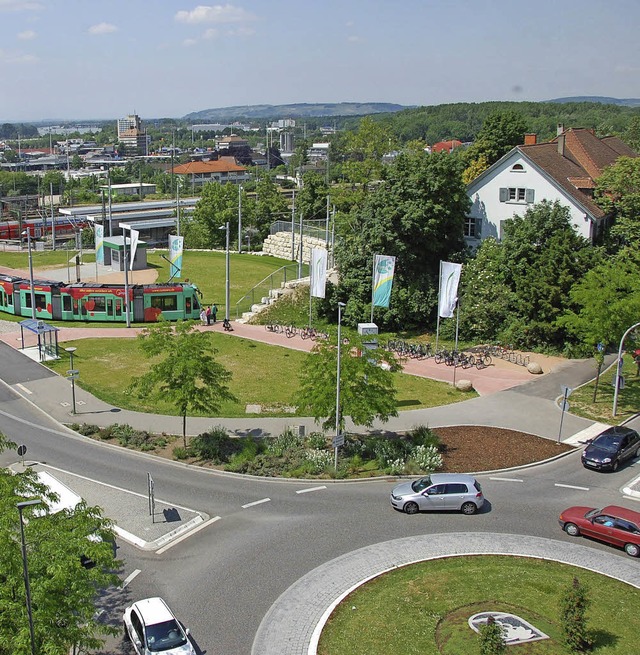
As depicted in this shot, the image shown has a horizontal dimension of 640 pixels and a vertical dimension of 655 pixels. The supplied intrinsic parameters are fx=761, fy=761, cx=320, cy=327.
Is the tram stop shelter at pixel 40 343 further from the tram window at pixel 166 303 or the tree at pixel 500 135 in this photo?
the tree at pixel 500 135

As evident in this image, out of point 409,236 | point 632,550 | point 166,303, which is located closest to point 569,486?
point 632,550

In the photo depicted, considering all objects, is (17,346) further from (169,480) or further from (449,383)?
(449,383)

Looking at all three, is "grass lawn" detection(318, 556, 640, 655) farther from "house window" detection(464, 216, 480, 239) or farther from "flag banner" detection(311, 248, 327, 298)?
"house window" detection(464, 216, 480, 239)

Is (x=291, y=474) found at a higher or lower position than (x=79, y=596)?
lower

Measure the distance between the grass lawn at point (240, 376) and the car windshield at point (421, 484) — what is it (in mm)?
8933

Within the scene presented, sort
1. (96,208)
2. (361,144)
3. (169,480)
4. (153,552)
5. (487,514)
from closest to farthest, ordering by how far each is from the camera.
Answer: (153,552), (487,514), (169,480), (361,144), (96,208)

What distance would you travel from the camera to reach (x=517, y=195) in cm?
5303

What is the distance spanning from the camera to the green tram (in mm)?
51531

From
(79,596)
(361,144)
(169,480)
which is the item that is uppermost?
(361,144)

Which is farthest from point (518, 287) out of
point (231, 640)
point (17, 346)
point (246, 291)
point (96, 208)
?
point (96, 208)

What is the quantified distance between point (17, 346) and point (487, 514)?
1227 inches

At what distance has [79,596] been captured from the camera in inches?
578

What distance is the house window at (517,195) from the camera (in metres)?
52.3

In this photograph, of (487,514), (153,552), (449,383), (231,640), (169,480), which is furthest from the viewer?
(449,383)
